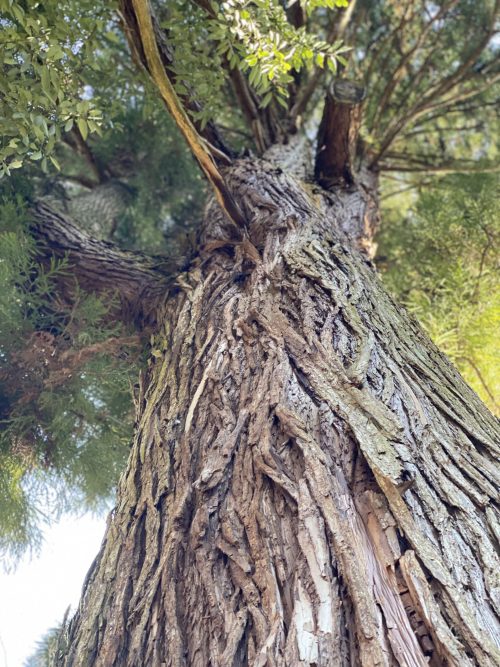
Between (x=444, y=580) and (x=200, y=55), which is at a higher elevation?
(x=200, y=55)

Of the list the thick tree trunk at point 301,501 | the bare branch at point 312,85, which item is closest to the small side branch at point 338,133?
the bare branch at point 312,85

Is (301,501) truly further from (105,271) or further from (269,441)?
(105,271)

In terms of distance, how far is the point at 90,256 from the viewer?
2.05 m

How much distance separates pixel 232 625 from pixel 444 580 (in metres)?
0.32

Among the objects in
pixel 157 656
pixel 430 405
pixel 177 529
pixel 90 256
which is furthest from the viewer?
pixel 90 256

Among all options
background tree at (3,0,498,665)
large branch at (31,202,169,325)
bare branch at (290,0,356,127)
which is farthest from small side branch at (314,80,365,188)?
large branch at (31,202,169,325)

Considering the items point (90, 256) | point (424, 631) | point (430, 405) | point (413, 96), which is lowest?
point (424, 631)

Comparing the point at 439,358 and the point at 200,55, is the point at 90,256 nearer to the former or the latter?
the point at 200,55

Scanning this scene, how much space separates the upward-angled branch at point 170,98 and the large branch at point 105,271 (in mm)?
352

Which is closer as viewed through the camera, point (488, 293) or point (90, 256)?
point (90, 256)

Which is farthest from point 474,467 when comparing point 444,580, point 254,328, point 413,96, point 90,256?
point 413,96

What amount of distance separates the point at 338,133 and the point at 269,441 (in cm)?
179

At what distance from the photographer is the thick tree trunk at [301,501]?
30.7 inches

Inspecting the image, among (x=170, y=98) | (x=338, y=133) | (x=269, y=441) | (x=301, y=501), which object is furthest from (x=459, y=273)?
(x=301, y=501)
